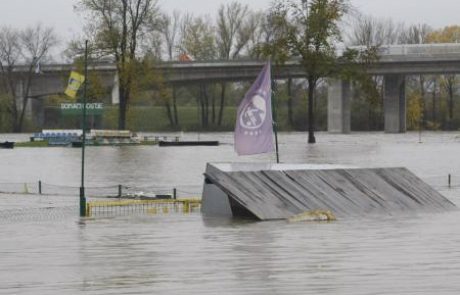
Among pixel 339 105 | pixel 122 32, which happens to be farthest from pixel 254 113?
pixel 339 105

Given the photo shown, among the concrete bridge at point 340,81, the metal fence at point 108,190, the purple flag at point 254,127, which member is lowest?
the metal fence at point 108,190

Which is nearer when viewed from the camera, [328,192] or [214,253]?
[214,253]

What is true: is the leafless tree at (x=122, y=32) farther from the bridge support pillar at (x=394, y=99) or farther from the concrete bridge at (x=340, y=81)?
the bridge support pillar at (x=394, y=99)

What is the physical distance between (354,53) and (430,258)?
85055 mm

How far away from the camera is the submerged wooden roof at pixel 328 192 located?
34844mm

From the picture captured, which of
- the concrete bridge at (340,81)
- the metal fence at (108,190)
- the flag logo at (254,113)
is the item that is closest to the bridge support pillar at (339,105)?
the concrete bridge at (340,81)

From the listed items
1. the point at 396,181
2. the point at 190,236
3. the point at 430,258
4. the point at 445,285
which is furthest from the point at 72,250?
the point at 396,181

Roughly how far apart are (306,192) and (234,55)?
412 feet

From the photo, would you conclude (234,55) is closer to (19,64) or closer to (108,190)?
(19,64)

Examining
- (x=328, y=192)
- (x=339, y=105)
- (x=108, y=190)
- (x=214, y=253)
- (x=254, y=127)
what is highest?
(x=339, y=105)

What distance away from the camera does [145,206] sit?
39.3 metres

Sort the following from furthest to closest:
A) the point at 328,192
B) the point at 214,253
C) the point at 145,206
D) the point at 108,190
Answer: the point at 108,190, the point at 145,206, the point at 328,192, the point at 214,253

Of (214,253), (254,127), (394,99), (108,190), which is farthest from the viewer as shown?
(394,99)

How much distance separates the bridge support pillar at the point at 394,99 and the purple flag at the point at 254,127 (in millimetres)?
96424
